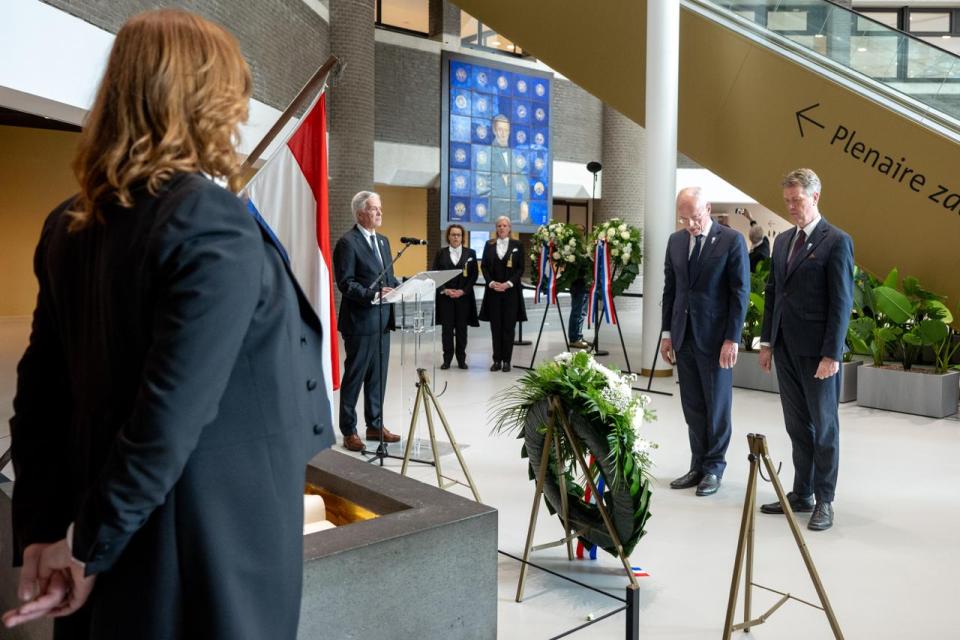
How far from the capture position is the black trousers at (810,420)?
454cm

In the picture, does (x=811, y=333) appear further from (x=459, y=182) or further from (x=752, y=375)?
(x=459, y=182)

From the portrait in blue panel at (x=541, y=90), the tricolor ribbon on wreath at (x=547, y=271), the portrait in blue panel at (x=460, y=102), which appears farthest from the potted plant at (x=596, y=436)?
the portrait in blue panel at (x=541, y=90)

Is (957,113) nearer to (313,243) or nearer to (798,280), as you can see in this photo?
(798,280)

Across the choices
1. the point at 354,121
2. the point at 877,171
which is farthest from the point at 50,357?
the point at 354,121

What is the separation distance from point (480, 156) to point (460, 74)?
1747mm

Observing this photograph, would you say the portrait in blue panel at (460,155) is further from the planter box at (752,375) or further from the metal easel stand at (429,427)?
the metal easel stand at (429,427)

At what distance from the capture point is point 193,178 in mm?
1360

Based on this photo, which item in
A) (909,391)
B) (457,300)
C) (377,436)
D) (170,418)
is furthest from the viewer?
(457,300)

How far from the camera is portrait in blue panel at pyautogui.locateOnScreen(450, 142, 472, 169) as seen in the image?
60.1 feet

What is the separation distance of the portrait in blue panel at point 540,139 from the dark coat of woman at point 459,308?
33.5 ft

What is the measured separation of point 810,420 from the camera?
15.4 feet

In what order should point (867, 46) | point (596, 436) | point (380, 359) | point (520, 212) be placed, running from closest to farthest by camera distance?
1. point (596, 436)
2. point (380, 359)
3. point (867, 46)
4. point (520, 212)

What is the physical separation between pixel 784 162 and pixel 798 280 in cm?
536

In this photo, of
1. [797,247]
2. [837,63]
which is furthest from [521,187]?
[797,247]
